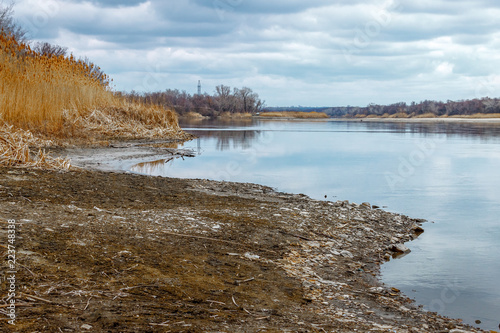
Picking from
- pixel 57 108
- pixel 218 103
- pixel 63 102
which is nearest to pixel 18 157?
pixel 57 108

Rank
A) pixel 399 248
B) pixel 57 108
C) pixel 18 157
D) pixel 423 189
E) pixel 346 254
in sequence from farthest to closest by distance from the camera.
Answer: pixel 57 108 < pixel 423 189 < pixel 18 157 < pixel 399 248 < pixel 346 254

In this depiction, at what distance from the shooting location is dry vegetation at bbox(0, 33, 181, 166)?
456 inches

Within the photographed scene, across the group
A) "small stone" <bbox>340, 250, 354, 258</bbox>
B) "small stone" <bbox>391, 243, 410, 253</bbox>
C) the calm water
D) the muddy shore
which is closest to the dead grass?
the muddy shore

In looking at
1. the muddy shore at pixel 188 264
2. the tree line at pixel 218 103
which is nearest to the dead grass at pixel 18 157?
the muddy shore at pixel 188 264

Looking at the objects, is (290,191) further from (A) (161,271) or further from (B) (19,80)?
(B) (19,80)

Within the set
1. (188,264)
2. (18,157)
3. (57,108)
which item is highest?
(57,108)

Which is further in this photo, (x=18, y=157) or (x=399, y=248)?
(x=18, y=157)

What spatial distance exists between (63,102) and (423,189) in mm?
11397

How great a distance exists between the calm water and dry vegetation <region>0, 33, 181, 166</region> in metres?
2.88

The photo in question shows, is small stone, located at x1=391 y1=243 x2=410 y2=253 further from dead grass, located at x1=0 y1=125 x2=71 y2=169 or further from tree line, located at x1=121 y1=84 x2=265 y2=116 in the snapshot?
tree line, located at x1=121 y1=84 x2=265 y2=116

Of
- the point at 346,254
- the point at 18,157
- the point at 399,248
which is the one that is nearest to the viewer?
the point at 346,254

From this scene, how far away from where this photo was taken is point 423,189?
10.7m

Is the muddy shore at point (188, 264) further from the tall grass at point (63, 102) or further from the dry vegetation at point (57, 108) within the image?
the tall grass at point (63, 102)

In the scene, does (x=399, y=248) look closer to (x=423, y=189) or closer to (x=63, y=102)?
(x=423, y=189)
